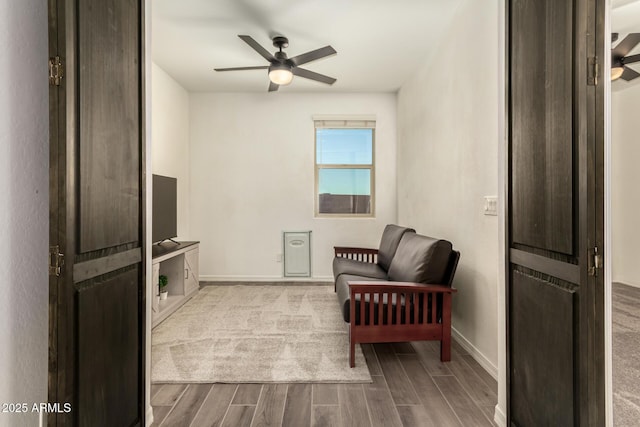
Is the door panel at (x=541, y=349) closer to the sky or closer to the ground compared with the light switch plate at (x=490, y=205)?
closer to the ground

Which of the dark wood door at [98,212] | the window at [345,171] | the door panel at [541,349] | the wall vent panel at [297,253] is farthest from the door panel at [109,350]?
the window at [345,171]

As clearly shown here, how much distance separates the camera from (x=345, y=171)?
4.87 meters

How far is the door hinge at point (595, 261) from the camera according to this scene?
106cm

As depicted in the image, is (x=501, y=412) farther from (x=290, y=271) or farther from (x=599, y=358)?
(x=290, y=271)

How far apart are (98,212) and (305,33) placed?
2.63m

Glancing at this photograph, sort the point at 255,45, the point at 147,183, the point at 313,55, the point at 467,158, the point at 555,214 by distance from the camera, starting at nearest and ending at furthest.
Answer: the point at 555,214 → the point at 147,183 → the point at 467,158 → the point at 255,45 → the point at 313,55

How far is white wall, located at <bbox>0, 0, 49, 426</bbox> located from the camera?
1080 mm

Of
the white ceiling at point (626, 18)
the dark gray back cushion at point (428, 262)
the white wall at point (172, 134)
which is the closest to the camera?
the white ceiling at point (626, 18)

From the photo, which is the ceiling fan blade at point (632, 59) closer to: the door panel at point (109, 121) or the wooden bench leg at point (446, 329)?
the wooden bench leg at point (446, 329)

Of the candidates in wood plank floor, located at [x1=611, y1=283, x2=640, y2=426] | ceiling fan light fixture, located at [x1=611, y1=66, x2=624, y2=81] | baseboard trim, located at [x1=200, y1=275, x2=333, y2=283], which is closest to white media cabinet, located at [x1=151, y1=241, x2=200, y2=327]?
baseboard trim, located at [x1=200, y1=275, x2=333, y2=283]

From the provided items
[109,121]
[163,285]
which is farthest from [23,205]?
[163,285]

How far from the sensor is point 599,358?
3.53ft

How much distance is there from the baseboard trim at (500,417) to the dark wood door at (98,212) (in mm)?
1782

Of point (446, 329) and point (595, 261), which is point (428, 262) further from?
point (595, 261)
